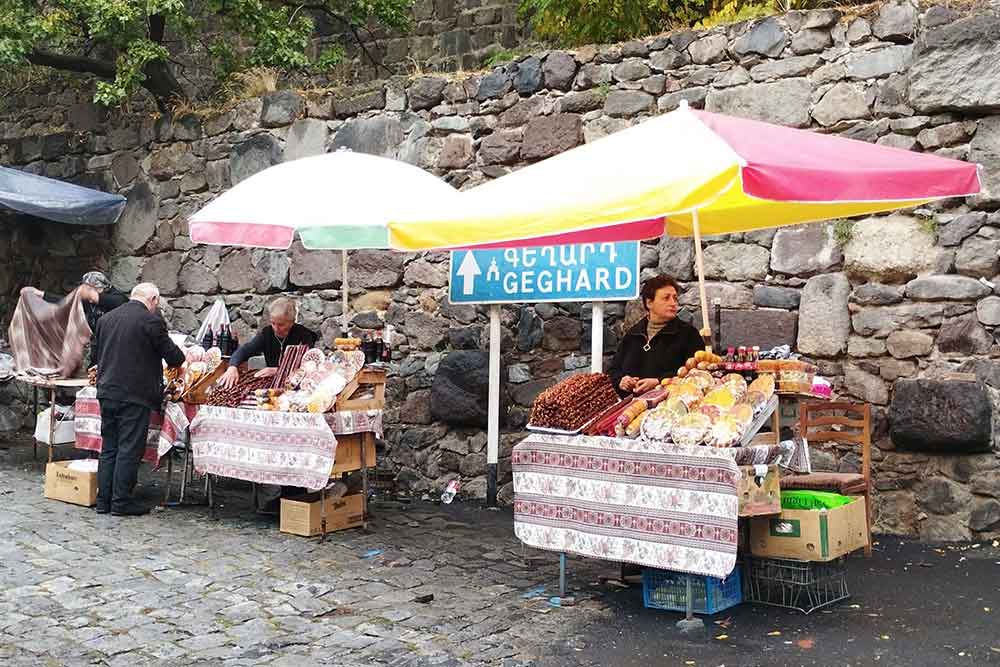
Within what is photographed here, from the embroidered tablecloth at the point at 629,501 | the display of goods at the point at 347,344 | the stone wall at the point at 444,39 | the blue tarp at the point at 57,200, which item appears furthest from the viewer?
the stone wall at the point at 444,39

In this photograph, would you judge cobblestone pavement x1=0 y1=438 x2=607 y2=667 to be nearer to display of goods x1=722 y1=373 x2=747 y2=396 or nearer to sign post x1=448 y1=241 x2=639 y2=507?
sign post x1=448 y1=241 x2=639 y2=507

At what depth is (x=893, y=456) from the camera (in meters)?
5.80

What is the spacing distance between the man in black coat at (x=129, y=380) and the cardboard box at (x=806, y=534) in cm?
396

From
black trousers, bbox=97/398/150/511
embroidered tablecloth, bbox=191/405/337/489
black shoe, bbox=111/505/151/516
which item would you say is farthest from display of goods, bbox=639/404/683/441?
black shoe, bbox=111/505/151/516

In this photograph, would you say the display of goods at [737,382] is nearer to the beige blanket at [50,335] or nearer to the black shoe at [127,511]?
the black shoe at [127,511]

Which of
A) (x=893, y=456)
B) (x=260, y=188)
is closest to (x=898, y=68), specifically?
(x=893, y=456)

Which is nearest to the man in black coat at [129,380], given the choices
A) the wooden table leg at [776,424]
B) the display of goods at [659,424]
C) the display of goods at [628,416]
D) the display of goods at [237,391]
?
the display of goods at [237,391]

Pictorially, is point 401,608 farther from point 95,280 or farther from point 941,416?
point 95,280

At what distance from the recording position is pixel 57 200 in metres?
8.83

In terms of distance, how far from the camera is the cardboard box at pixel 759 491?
427 centimetres

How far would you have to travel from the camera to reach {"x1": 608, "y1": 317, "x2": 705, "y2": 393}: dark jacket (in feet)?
17.3

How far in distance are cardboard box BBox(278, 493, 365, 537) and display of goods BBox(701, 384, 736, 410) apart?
8.76 feet

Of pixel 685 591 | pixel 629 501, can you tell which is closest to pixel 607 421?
pixel 629 501

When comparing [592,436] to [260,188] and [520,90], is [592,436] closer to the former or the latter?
[260,188]
